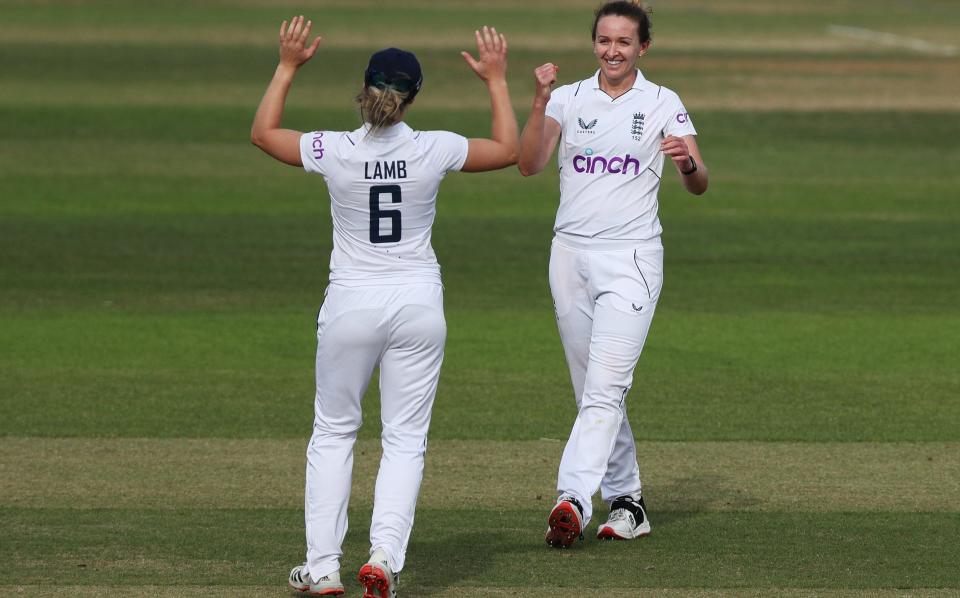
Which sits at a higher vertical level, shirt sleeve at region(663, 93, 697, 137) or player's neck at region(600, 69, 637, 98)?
player's neck at region(600, 69, 637, 98)

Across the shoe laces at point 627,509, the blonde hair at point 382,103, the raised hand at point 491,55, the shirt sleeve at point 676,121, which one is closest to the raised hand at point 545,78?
the raised hand at point 491,55

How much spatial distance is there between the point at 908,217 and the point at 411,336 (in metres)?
13.5

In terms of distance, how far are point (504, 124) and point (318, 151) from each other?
724 mm

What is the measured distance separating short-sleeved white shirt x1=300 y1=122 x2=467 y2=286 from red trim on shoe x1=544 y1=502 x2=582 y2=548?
50.3 inches

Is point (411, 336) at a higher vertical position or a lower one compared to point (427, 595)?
higher

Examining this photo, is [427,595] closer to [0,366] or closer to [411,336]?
[411,336]

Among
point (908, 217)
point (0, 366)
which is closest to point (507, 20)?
point (908, 217)

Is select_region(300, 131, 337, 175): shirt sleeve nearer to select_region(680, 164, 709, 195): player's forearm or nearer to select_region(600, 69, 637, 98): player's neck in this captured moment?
select_region(600, 69, 637, 98): player's neck

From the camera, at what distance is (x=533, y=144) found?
7504 millimetres

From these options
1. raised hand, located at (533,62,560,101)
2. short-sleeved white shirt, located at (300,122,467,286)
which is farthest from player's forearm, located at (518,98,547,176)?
short-sleeved white shirt, located at (300,122,467,286)

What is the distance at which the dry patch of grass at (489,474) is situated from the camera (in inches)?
323

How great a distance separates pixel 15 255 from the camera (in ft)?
52.7

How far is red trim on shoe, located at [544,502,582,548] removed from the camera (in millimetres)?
7227

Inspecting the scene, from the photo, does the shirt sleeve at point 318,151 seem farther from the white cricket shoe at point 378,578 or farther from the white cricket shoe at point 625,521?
the white cricket shoe at point 625,521
